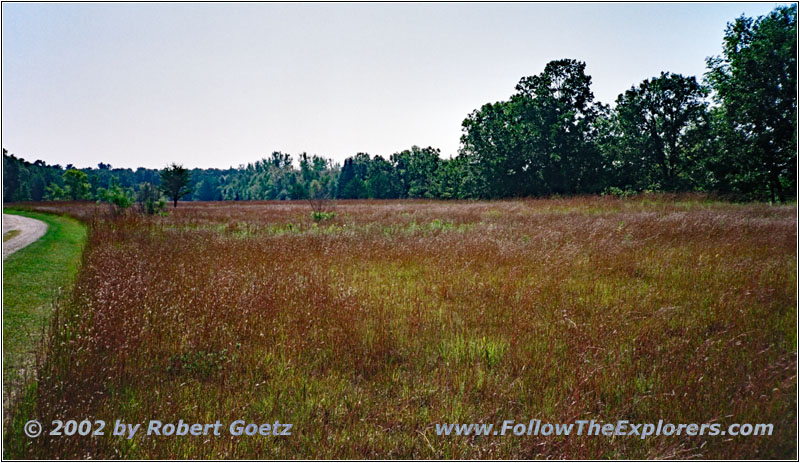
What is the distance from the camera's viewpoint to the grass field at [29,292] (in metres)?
3.82

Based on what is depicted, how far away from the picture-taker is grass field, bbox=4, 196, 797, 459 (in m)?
2.32

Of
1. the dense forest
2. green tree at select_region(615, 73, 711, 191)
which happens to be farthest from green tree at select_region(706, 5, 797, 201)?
green tree at select_region(615, 73, 711, 191)

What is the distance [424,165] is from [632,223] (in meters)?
64.0

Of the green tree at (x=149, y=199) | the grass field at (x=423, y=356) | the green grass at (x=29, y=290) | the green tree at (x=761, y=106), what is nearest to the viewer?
the grass field at (x=423, y=356)

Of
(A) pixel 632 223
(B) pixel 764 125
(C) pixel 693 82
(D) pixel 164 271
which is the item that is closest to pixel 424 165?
(C) pixel 693 82

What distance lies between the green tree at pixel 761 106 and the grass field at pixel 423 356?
42.5ft

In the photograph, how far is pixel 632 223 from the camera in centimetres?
1052

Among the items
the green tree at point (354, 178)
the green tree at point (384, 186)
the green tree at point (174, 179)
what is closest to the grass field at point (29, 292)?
the green tree at point (174, 179)

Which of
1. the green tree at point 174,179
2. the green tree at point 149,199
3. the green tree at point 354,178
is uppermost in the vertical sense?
the green tree at point 354,178

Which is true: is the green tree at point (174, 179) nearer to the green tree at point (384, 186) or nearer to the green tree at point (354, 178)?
the green tree at point (384, 186)

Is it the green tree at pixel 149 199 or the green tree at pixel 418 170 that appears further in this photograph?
the green tree at pixel 418 170

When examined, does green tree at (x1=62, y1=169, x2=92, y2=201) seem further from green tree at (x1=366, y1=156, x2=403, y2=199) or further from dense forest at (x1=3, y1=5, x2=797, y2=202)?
green tree at (x1=366, y1=156, x2=403, y2=199)

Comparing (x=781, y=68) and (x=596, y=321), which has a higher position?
(x=781, y=68)

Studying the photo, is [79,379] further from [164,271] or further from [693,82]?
[693,82]
